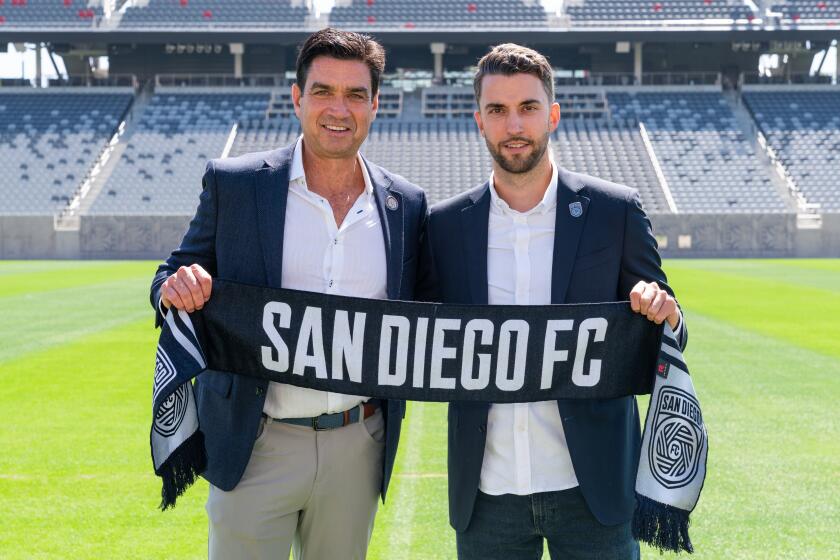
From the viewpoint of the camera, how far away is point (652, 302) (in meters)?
3.07

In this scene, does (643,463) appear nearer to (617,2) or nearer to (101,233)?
(101,233)

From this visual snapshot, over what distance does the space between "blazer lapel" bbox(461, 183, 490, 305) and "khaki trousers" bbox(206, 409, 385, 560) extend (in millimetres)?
616

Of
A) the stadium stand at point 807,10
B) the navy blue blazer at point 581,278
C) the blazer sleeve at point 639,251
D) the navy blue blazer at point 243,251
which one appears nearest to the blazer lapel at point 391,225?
the navy blue blazer at point 243,251

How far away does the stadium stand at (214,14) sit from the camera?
4694 cm

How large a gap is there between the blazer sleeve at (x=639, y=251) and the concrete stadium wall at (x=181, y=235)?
3132cm

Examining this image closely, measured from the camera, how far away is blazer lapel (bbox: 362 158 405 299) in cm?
328

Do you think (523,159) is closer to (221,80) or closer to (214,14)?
(221,80)

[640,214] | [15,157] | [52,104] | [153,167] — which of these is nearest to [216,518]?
[640,214]

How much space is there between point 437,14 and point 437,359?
46305mm

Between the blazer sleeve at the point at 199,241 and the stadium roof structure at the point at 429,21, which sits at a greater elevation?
the stadium roof structure at the point at 429,21

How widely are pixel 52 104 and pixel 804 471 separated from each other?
4565 centimetres

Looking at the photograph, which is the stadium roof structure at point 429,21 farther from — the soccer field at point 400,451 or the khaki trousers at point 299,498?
the khaki trousers at point 299,498

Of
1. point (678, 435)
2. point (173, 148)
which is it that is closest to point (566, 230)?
point (678, 435)

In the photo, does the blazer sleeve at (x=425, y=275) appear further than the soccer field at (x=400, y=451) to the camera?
No
